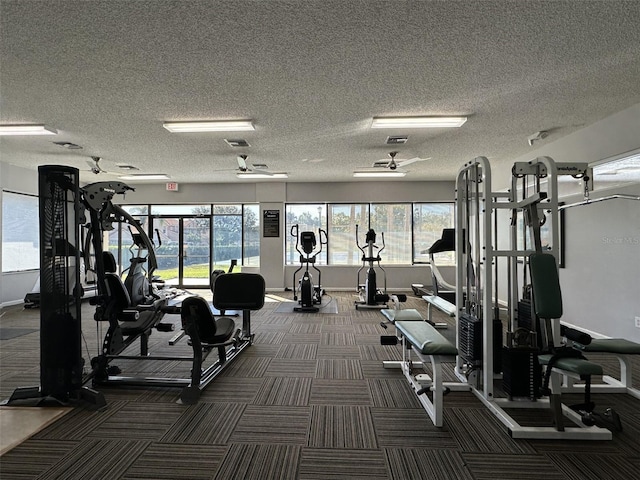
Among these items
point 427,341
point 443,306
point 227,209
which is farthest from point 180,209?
point 427,341

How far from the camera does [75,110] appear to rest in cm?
371

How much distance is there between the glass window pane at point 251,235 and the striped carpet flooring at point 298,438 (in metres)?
5.34

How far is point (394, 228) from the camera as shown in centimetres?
838

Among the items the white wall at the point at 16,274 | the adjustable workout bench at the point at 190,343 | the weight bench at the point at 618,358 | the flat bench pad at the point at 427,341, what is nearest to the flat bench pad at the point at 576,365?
the weight bench at the point at 618,358

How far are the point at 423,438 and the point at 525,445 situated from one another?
2.13 feet

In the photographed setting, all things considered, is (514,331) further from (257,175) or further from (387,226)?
(257,175)

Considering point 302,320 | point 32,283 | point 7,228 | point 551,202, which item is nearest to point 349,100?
point 551,202

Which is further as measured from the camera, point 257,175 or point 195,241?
point 195,241

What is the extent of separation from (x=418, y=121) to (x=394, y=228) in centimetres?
456

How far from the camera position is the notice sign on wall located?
834 cm

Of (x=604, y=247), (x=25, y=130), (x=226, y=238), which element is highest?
(x=25, y=130)

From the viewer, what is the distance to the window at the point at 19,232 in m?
6.23

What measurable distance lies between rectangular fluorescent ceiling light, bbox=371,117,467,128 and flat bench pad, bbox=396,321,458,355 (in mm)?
2518

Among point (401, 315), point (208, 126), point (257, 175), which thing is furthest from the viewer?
point (257, 175)
